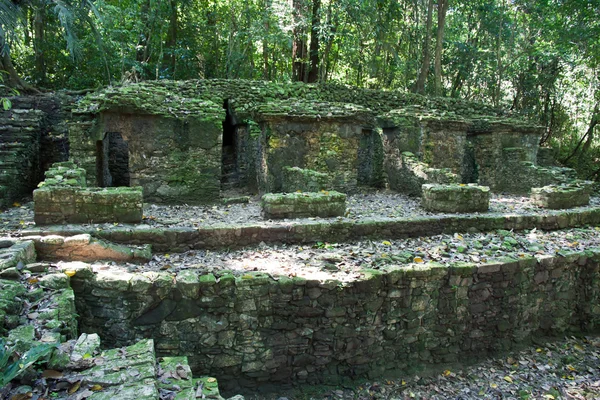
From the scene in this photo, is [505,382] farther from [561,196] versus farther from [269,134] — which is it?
[269,134]

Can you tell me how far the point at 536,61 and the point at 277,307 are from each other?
20.0 meters

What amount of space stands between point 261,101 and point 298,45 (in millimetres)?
6034

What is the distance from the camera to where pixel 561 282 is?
6.41 meters

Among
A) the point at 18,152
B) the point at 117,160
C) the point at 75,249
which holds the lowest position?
the point at 75,249

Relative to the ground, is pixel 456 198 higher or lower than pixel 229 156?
lower

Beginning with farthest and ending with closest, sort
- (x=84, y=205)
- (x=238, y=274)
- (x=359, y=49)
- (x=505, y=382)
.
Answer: (x=359, y=49)
(x=84, y=205)
(x=505, y=382)
(x=238, y=274)

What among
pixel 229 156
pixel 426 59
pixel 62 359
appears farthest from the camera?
pixel 426 59

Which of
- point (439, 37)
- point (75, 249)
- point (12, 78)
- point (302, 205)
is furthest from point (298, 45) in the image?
point (75, 249)

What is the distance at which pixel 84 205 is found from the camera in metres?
5.88

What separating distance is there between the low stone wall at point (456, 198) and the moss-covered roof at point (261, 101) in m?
3.44

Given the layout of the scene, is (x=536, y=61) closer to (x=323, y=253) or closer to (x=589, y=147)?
(x=589, y=147)

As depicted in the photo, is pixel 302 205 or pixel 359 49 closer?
pixel 302 205

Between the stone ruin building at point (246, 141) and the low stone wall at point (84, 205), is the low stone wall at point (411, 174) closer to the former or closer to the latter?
the stone ruin building at point (246, 141)

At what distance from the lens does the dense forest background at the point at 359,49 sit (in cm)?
1448
